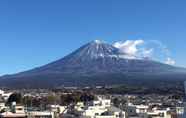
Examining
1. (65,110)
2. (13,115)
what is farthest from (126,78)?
(13,115)

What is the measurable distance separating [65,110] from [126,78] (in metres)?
142

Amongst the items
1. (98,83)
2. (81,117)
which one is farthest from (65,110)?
(98,83)

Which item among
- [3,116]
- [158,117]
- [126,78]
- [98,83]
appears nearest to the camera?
[3,116]

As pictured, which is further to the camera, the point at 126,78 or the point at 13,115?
the point at 126,78

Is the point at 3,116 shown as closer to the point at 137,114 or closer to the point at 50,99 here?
the point at 137,114

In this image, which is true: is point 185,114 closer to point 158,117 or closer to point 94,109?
point 158,117

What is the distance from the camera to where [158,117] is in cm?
4903

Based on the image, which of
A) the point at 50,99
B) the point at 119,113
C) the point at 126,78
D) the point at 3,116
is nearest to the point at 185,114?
the point at 3,116

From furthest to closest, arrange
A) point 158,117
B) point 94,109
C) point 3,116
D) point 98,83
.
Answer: point 98,83 → point 94,109 → point 158,117 → point 3,116

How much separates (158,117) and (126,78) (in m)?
150

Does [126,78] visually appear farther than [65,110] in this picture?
Yes

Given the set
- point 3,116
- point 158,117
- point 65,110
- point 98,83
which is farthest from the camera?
point 98,83

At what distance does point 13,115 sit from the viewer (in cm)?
4559

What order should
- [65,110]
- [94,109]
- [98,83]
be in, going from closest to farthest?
[94,109], [65,110], [98,83]
